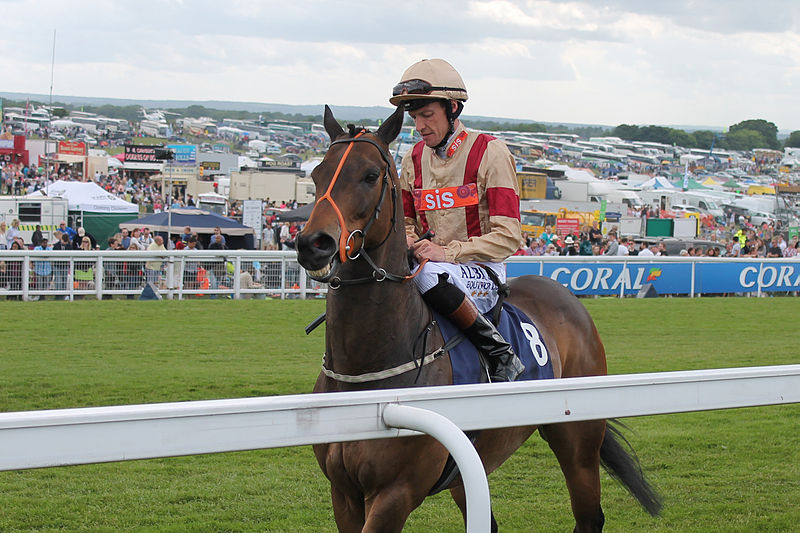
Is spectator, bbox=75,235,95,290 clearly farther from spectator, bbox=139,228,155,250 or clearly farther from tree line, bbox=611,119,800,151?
tree line, bbox=611,119,800,151

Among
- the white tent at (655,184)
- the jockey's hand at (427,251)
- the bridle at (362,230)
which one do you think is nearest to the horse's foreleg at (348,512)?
the bridle at (362,230)

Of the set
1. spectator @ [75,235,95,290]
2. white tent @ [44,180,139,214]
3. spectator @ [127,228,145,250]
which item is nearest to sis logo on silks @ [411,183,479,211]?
spectator @ [75,235,95,290]

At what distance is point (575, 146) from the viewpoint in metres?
113

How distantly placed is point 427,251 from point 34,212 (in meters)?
18.8

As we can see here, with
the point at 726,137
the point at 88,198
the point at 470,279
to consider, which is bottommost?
the point at 88,198

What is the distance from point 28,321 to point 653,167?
3485 inches

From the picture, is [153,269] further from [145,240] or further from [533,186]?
[533,186]

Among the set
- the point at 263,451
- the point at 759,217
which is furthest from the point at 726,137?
the point at 263,451

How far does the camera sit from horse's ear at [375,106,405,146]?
3000 mm

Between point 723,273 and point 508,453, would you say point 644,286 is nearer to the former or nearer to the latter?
point 723,273

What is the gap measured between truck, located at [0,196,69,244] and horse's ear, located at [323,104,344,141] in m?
17.7

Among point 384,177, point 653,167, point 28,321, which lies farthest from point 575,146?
point 384,177

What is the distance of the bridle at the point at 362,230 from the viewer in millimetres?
2701

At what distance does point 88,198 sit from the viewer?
22812 millimetres
